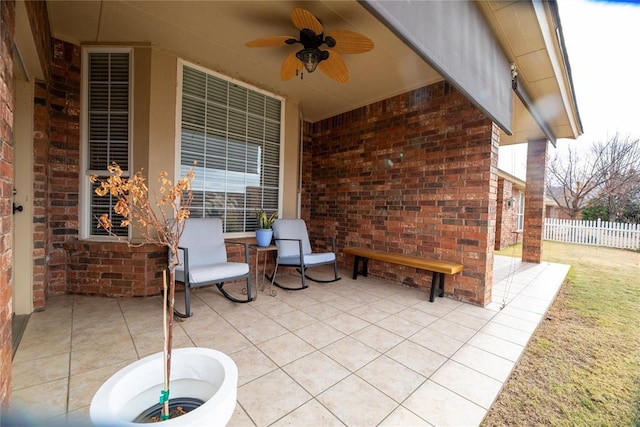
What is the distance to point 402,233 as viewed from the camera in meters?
4.02

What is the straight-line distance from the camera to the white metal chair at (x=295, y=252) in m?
3.73

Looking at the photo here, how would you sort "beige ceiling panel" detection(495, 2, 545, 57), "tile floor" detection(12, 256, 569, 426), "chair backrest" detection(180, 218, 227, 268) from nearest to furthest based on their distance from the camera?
"tile floor" detection(12, 256, 569, 426) < "beige ceiling panel" detection(495, 2, 545, 57) < "chair backrest" detection(180, 218, 227, 268)

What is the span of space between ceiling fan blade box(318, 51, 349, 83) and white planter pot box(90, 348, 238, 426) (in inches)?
111

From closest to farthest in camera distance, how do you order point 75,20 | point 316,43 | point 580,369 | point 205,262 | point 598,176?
1. point 580,369
2. point 316,43
3. point 75,20
4. point 205,262
5. point 598,176

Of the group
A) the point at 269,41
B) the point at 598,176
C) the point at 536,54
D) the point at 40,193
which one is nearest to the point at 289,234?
the point at 269,41

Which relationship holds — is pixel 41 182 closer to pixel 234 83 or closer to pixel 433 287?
pixel 234 83

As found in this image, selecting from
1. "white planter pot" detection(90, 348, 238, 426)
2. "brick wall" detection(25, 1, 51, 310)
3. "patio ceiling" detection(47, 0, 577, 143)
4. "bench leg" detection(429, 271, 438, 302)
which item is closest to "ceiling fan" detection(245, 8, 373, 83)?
"patio ceiling" detection(47, 0, 577, 143)

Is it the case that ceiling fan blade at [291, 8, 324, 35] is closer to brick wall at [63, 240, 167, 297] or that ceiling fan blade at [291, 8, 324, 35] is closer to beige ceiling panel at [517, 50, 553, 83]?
beige ceiling panel at [517, 50, 553, 83]

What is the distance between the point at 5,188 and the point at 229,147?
9.35 ft

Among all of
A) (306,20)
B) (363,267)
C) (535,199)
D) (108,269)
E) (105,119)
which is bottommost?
(363,267)

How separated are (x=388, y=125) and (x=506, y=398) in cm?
370

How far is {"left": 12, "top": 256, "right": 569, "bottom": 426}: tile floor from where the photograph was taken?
59.3 inches

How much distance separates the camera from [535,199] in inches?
232

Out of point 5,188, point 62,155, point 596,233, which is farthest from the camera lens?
point 596,233
